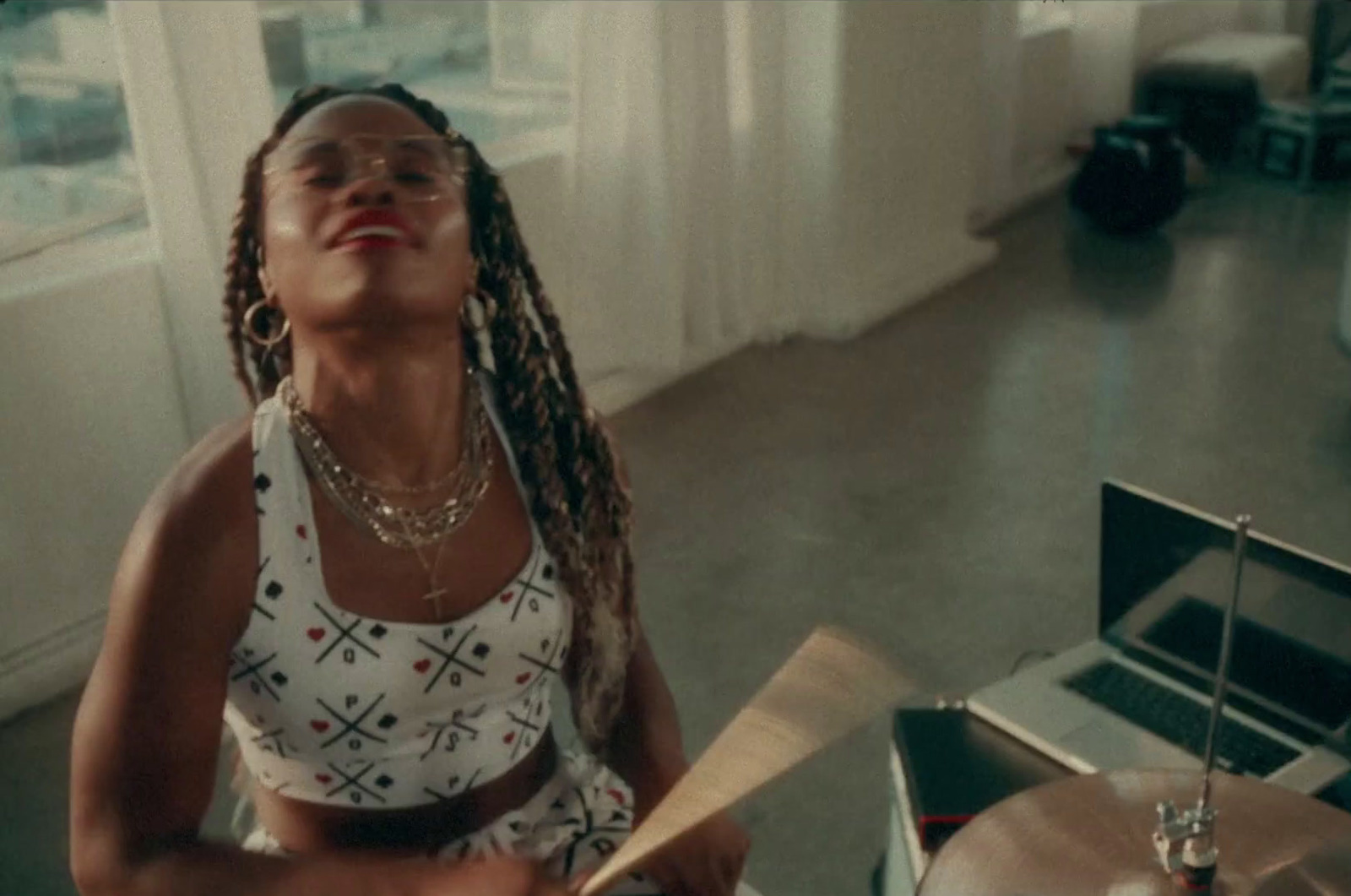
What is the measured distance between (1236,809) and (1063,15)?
4.50 metres

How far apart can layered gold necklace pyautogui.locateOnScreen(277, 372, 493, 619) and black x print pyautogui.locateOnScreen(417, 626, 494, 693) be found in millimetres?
23

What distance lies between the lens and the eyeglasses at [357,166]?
925 millimetres

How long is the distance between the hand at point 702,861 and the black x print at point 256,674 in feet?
0.98

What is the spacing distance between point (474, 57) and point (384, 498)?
212cm

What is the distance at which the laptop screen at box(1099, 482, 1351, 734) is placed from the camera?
1.33 meters

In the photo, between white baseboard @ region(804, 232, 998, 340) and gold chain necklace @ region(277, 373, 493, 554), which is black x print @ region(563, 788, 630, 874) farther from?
white baseboard @ region(804, 232, 998, 340)

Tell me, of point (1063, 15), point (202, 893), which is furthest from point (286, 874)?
point (1063, 15)

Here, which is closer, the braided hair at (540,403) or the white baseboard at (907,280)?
the braided hair at (540,403)

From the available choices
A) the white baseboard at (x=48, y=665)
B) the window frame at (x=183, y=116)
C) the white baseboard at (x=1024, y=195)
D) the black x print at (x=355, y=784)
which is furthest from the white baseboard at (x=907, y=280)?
the black x print at (x=355, y=784)

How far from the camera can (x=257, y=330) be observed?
1057mm

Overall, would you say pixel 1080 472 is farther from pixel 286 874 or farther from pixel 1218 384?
pixel 286 874

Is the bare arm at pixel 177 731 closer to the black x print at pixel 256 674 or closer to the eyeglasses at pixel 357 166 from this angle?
the black x print at pixel 256 674

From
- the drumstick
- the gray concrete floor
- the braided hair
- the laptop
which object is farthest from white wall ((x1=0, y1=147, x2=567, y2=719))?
the drumstick

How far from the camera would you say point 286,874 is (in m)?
0.89
